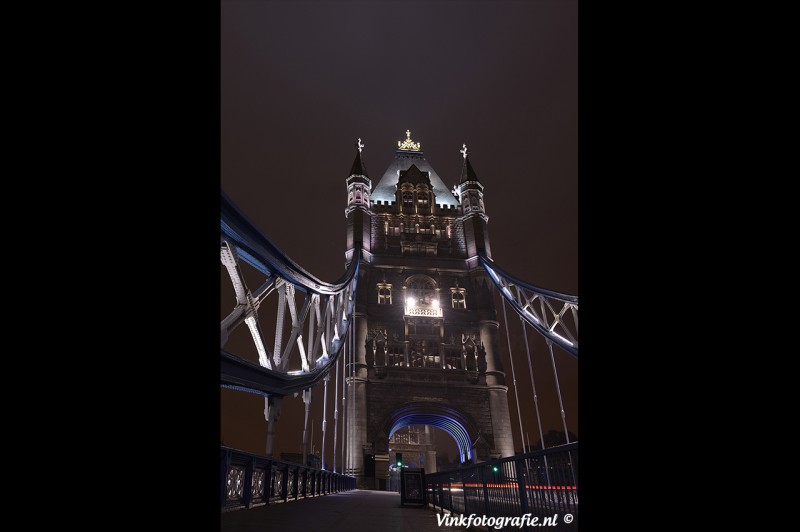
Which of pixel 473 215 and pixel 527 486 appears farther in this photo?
pixel 473 215

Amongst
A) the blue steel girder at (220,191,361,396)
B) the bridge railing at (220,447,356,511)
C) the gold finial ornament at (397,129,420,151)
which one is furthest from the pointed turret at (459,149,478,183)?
the bridge railing at (220,447,356,511)

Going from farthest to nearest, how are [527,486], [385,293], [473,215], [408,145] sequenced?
[408,145] → [473,215] → [385,293] → [527,486]

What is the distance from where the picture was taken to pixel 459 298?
35.0 m

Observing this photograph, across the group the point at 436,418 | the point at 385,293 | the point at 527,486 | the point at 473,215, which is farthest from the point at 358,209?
the point at 527,486

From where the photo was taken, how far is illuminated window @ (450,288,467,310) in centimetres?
3472

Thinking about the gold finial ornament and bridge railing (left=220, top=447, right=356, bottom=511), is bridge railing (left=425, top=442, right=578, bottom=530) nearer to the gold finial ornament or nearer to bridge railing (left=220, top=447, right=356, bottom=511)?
bridge railing (left=220, top=447, right=356, bottom=511)

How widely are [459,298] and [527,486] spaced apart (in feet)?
99.0

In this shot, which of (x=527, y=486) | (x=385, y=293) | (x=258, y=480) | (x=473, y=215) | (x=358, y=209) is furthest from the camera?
(x=473, y=215)

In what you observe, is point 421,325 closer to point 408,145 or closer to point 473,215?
point 473,215

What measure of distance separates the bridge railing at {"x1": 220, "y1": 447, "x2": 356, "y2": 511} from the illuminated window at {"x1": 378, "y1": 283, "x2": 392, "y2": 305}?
22595 millimetres

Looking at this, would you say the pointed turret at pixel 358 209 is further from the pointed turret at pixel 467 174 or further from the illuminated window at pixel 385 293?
the pointed turret at pixel 467 174
